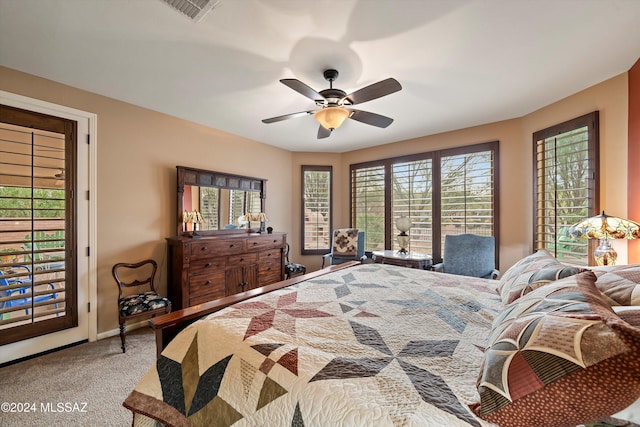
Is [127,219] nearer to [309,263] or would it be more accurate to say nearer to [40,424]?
[40,424]

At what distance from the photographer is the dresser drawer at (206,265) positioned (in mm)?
3125

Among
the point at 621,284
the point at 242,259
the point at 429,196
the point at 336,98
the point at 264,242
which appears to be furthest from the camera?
the point at 429,196

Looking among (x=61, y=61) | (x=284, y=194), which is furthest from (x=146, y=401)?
(x=284, y=194)

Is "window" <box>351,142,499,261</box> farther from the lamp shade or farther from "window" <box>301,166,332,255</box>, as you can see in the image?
the lamp shade

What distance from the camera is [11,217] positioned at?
2.26 m

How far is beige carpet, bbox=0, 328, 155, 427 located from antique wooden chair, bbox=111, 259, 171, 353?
23cm

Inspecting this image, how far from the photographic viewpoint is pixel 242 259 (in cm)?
367

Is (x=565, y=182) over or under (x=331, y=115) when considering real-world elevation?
under

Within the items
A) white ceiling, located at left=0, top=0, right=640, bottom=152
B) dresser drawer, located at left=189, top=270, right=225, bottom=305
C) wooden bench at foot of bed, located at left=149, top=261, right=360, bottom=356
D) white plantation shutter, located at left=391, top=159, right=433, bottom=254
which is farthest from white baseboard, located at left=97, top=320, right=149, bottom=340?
white plantation shutter, located at left=391, top=159, right=433, bottom=254

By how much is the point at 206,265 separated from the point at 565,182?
427 cm

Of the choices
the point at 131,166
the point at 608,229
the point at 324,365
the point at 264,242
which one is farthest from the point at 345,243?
the point at 324,365

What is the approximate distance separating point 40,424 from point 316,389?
2.12 m

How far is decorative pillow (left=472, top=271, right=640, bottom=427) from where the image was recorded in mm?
568

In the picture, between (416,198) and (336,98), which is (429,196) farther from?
(336,98)
